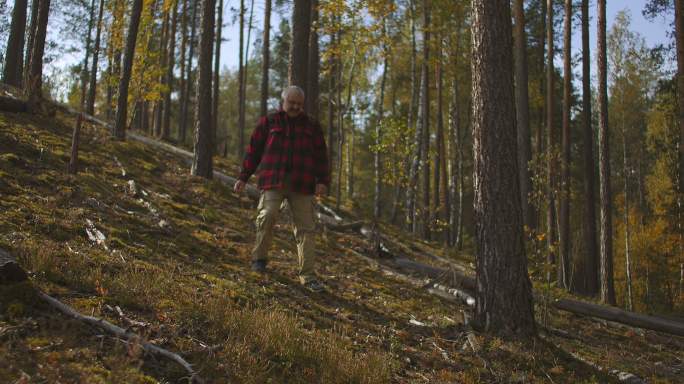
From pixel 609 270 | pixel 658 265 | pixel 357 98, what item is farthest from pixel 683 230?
pixel 357 98

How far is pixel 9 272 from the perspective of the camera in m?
3.19

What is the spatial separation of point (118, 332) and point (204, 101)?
8.22m

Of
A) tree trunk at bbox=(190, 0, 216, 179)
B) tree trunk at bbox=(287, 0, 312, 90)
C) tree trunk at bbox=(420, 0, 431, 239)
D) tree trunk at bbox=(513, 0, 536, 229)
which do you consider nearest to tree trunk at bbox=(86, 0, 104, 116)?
tree trunk at bbox=(190, 0, 216, 179)

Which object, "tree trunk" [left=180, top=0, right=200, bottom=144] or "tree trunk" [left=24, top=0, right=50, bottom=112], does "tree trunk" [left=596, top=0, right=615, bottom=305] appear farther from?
"tree trunk" [left=180, top=0, right=200, bottom=144]

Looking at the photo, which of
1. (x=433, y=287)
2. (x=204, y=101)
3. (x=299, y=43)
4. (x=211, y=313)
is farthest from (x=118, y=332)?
(x=204, y=101)

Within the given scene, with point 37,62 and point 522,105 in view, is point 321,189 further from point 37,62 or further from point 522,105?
point 522,105

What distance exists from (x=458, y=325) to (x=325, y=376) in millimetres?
2365

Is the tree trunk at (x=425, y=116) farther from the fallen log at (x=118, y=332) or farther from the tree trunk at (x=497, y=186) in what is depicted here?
the fallen log at (x=118, y=332)

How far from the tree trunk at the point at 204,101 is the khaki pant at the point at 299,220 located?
5.39 m

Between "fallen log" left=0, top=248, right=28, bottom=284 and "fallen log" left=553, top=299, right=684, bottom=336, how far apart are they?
649cm

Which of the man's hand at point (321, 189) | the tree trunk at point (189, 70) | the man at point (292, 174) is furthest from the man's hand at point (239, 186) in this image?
the tree trunk at point (189, 70)

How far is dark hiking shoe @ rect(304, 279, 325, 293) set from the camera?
5.63 metres

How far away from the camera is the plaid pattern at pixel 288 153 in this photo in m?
5.63

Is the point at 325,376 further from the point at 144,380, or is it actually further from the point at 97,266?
the point at 97,266
